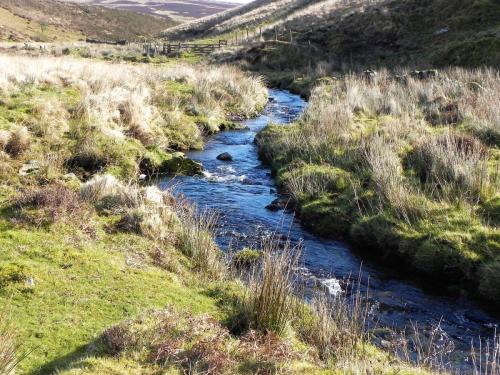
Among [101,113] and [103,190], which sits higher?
[101,113]

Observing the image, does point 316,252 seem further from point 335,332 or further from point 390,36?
point 390,36

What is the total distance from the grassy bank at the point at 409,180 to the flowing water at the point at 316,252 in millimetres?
567

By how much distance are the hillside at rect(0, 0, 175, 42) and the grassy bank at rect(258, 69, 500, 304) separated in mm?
78374

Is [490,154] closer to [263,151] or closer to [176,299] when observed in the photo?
[263,151]

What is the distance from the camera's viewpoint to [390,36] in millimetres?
46031

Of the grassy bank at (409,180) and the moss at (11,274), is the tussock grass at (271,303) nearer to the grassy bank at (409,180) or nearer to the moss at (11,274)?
the moss at (11,274)

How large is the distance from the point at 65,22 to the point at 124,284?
131 metres

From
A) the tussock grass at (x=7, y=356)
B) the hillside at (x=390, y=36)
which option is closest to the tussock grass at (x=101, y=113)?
the tussock grass at (x=7, y=356)

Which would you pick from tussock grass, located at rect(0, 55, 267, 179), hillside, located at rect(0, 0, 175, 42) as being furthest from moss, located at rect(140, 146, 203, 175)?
hillside, located at rect(0, 0, 175, 42)

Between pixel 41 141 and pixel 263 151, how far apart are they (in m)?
7.85

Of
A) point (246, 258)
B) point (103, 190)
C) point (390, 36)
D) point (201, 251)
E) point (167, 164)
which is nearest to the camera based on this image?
point (201, 251)

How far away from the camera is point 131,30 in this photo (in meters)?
131

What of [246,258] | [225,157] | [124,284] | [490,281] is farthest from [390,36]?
[124,284]

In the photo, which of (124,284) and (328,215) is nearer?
(124,284)
